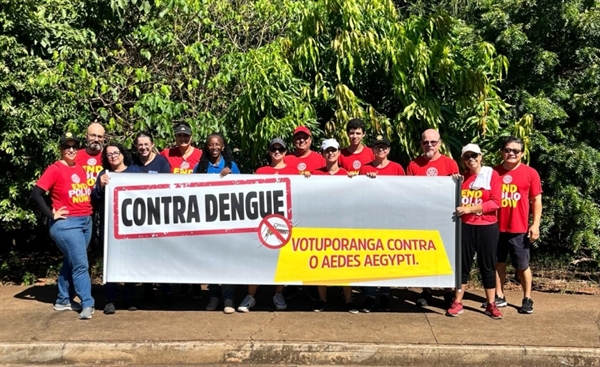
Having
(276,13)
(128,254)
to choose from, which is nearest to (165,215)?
(128,254)

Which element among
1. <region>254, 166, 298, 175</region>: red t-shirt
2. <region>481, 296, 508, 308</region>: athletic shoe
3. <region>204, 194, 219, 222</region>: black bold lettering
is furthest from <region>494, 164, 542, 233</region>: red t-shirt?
<region>204, 194, 219, 222</region>: black bold lettering

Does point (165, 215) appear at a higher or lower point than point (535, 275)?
higher

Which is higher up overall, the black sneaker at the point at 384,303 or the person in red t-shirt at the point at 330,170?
the person in red t-shirt at the point at 330,170

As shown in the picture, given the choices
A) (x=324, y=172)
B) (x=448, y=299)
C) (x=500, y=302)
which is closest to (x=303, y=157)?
(x=324, y=172)

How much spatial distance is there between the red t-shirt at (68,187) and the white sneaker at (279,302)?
2.09 m

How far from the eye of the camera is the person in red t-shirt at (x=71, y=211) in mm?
6074

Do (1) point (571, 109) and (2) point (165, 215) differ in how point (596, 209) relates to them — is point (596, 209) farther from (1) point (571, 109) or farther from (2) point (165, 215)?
(2) point (165, 215)

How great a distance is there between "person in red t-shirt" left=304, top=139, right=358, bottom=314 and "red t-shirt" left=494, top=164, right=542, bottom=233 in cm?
162

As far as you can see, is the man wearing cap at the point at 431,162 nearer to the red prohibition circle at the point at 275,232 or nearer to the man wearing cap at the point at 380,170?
the man wearing cap at the point at 380,170

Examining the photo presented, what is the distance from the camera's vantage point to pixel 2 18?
696 cm

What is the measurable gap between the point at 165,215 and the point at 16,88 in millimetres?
2469

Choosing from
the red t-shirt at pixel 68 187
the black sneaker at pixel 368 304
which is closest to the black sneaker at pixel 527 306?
the black sneaker at pixel 368 304

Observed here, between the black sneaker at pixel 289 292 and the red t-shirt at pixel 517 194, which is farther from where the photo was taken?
the black sneaker at pixel 289 292

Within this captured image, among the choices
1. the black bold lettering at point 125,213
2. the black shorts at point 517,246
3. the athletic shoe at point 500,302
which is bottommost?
the athletic shoe at point 500,302
